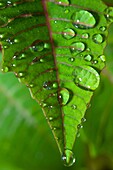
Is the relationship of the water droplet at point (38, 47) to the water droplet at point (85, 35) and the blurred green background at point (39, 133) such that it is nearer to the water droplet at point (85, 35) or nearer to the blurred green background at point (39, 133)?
the water droplet at point (85, 35)

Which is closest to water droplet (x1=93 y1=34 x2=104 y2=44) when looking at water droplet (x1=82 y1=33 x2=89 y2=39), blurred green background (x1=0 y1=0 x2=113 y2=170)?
water droplet (x1=82 y1=33 x2=89 y2=39)

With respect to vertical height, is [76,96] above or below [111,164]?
above

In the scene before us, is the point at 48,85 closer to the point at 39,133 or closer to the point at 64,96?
the point at 64,96

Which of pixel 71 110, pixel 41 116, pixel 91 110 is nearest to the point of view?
pixel 71 110

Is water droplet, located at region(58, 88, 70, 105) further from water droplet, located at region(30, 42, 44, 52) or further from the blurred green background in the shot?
the blurred green background

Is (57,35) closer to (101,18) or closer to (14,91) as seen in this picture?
(101,18)

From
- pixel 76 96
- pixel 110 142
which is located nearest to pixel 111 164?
pixel 110 142

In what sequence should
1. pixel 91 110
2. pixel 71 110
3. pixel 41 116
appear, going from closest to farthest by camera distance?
1. pixel 71 110
2. pixel 91 110
3. pixel 41 116
